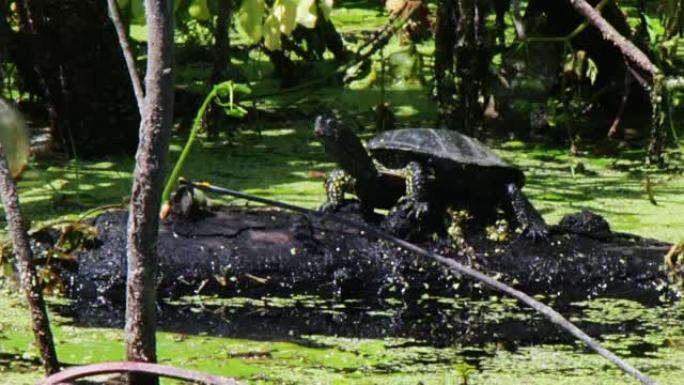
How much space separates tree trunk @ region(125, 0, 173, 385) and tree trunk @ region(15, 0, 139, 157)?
137 inches

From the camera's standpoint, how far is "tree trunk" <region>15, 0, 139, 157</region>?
20.0 ft

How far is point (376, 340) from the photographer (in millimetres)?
3951

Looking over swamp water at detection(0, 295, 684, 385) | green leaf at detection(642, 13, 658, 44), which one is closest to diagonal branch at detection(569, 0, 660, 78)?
swamp water at detection(0, 295, 684, 385)

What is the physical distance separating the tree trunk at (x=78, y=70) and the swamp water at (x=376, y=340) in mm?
1969

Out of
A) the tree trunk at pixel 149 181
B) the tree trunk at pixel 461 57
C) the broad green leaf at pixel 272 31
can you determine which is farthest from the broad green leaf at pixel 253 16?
the tree trunk at pixel 461 57

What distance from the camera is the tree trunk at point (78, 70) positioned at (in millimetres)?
6102

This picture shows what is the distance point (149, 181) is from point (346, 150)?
198cm

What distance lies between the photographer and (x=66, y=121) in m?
6.11

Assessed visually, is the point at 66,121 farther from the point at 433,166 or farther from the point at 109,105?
the point at 433,166

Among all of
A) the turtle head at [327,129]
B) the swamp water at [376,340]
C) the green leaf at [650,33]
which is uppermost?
the green leaf at [650,33]

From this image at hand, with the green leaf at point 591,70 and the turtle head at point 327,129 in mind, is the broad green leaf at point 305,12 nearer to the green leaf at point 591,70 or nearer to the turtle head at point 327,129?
the turtle head at point 327,129

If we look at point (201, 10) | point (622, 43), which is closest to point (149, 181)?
point (201, 10)

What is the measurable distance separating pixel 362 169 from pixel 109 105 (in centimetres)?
196

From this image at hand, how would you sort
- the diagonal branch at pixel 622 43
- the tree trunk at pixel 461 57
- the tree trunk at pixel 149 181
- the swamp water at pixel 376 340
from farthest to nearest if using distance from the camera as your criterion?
the tree trunk at pixel 461 57 < the swamp water at pixel 376 340 < the tree trunk at pixel 149 181 < the diagonal branch at pixel 622 43
